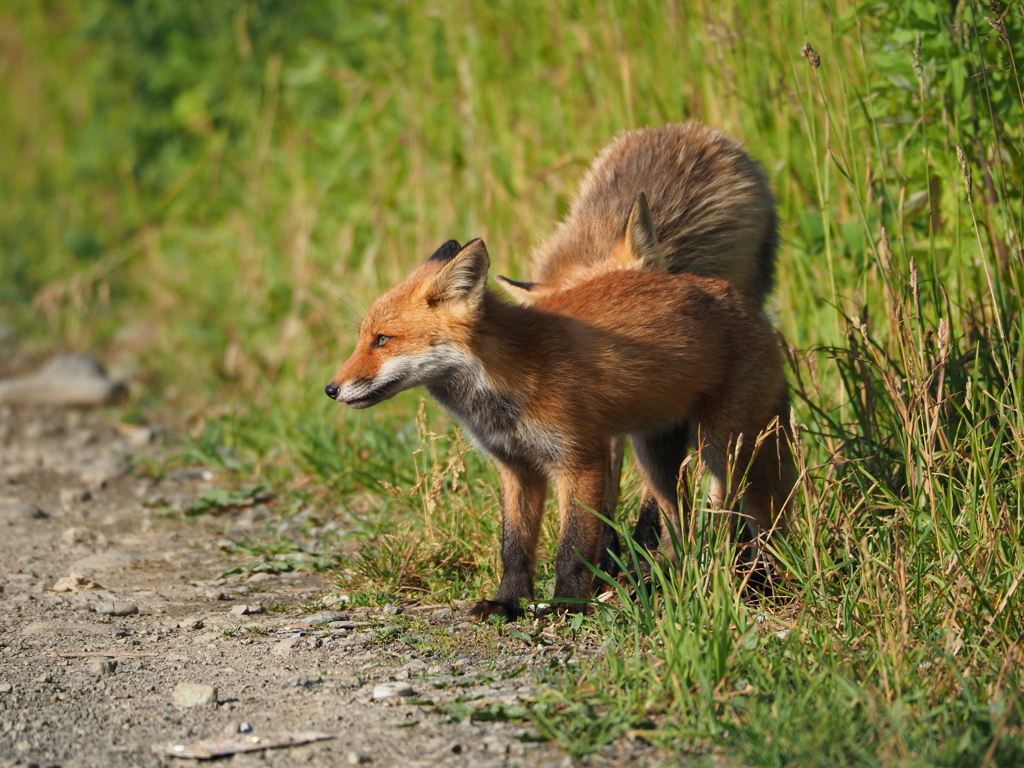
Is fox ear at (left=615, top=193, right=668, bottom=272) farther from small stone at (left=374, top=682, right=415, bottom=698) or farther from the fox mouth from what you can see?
small stone at (left=374, top=682, right=415, bottom=698)

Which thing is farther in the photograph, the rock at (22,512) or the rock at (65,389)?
the rock at (65,389)

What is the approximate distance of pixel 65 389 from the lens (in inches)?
320

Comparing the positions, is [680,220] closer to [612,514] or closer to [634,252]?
[634,252]

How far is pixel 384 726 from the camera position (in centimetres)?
322

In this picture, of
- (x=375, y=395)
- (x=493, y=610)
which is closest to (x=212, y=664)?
(x=493, y=610)

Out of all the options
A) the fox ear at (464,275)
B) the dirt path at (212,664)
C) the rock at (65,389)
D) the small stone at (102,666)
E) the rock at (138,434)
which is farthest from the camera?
the rock at (65,389)

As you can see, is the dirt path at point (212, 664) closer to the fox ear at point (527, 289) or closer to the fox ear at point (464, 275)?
the fox ear at point (464, 275)

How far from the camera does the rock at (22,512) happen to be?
5.83 meters

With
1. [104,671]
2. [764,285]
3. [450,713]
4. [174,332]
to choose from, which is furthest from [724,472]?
[174,332]

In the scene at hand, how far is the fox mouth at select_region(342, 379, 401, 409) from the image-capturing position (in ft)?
14.0

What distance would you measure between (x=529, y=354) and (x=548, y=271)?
48.4 inches

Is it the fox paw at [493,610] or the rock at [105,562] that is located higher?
the fox paw at [493,610]

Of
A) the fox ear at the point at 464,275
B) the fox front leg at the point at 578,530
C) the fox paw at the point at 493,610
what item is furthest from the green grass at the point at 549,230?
the fox ear at the point at 464,275

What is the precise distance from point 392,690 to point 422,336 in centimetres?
146
